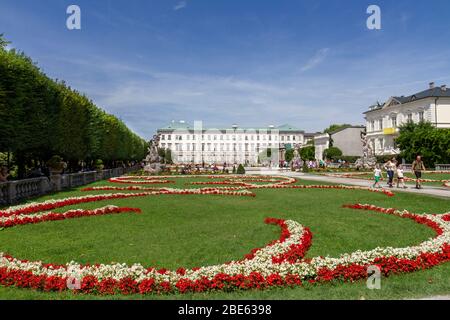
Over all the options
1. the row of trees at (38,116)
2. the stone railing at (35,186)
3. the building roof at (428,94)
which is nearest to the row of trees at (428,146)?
the building roof at (428,94)

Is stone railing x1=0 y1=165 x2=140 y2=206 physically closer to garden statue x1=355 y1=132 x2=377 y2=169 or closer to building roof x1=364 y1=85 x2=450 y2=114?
garden statue x1=355 y1=132 x2=377 y2=169

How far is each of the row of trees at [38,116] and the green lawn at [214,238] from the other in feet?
36.5

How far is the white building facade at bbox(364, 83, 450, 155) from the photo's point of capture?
6097 centimetres

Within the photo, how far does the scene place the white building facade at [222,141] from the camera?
127m

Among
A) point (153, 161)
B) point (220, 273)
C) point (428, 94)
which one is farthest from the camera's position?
point (428, 94)

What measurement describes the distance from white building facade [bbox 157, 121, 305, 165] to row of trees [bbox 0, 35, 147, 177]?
292 ft

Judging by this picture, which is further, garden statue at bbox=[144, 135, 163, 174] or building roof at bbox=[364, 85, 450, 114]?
building roof at bbox=[364, 85, 450, 114]

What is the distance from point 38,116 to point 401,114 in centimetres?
6688

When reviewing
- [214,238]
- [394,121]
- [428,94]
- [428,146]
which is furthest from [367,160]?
[214,238]

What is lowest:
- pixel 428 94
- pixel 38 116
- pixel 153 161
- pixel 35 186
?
pixel 35 186

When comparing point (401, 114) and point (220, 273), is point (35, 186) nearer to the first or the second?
point (220, 273)

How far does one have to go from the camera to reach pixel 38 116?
22.5 meters

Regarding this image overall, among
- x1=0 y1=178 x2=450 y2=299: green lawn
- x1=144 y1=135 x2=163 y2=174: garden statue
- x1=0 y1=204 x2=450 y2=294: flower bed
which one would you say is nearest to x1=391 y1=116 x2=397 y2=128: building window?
x1=144 y1=135 x2=163 y2=174: garden statue

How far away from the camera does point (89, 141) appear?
32.7 metres
